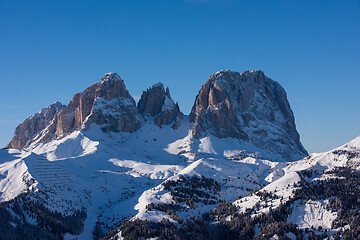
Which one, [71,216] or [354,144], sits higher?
[354,144]

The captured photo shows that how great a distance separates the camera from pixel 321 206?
4756 inches

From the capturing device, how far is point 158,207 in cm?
14288

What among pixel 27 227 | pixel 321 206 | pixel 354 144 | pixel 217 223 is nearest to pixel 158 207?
pixel 217 223

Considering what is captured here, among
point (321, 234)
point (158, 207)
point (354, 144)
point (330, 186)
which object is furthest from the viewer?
point (354, 144)

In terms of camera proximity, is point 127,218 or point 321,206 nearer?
point 321,206

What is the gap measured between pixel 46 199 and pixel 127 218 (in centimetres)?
3432

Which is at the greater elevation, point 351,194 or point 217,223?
point 351,194

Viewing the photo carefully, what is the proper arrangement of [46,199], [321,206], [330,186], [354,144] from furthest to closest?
[354,144] < [46,199] < [330,186] < [321,206]

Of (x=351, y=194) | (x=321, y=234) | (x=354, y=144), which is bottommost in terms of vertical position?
(x=321, y=234)

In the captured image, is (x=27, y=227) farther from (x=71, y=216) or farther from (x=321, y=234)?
(x=321, y=234)

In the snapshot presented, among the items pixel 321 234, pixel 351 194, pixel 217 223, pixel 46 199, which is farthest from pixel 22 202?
pixel 351 194

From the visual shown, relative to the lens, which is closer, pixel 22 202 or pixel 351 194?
pixel 351 194

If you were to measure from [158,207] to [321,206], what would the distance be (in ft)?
183

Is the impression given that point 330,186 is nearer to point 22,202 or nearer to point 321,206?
point 321,206
